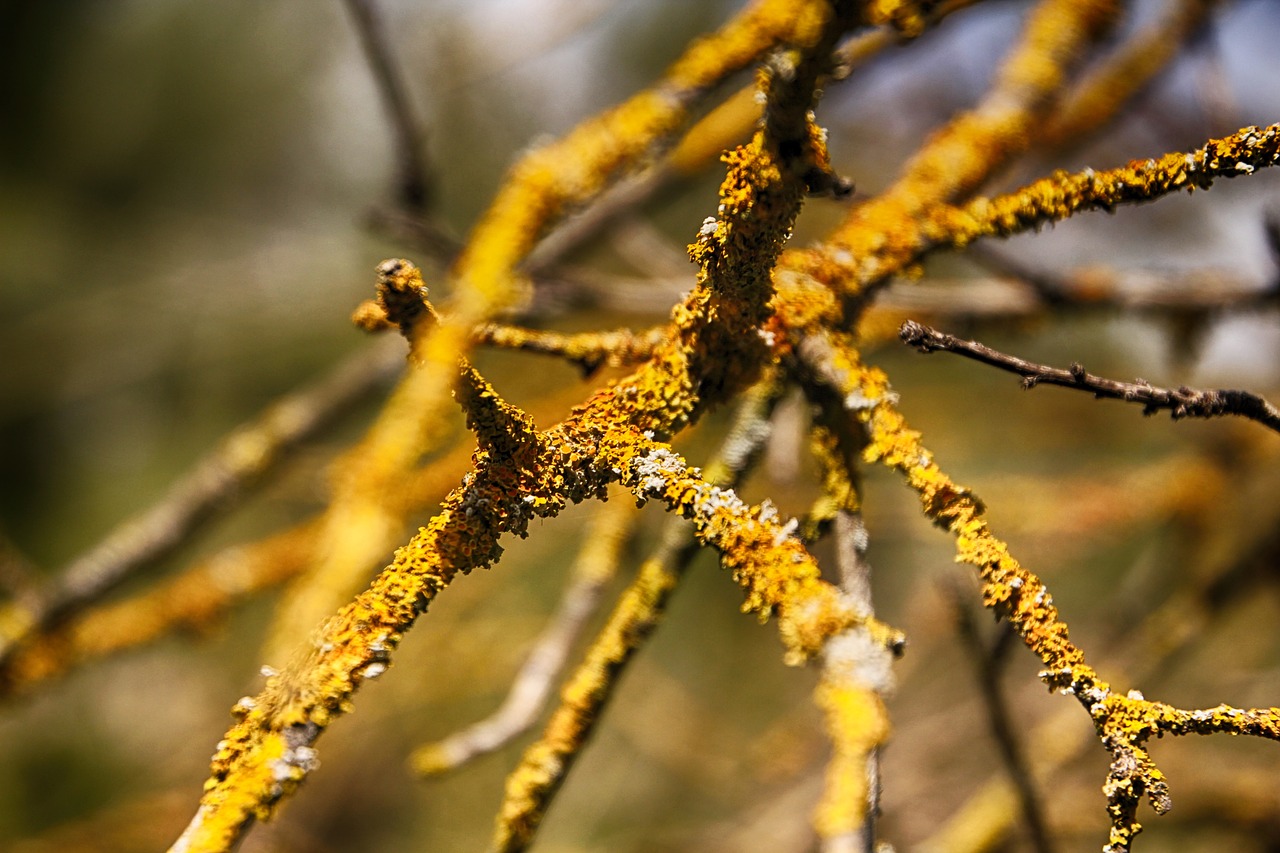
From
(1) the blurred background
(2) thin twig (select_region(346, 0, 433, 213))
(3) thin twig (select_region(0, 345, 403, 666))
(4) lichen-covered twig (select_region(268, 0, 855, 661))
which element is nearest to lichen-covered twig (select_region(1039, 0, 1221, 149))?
(1) the blurred background

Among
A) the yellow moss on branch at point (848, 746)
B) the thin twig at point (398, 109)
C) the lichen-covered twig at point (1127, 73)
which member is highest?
the lichen-covered twig at point (1127, 73)

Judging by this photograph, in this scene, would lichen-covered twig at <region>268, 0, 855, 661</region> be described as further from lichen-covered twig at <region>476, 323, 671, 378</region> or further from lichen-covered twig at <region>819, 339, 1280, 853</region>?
lichen-covered twig at <region>819, 339, 1280, 853</region>

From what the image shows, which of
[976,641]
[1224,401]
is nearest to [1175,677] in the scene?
[976,641]

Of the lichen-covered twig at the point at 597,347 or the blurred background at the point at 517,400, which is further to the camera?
the blurred background at the point at 517,400

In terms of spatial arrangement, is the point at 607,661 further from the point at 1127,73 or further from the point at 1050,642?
the point at 1127,73

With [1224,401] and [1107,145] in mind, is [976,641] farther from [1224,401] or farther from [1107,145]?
[1107,145]

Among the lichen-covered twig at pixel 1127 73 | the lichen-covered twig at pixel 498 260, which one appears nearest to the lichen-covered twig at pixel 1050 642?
the lichen-covered twig at pixel 498 260

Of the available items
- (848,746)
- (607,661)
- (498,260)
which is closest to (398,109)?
(498,260)

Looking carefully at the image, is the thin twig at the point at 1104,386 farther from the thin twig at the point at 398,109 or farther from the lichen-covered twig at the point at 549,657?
the thin twig at the point at 398,109
